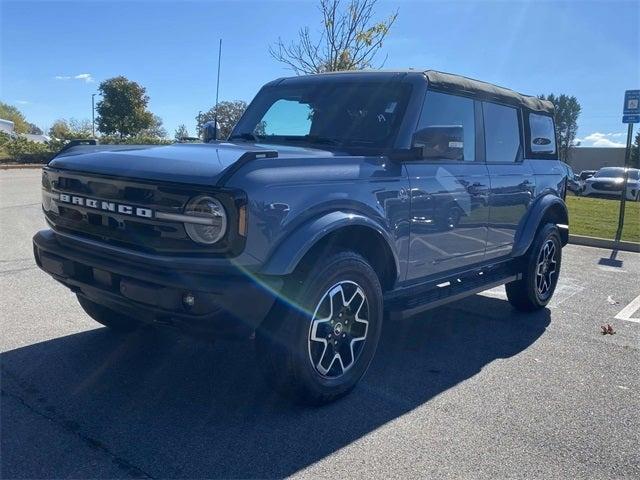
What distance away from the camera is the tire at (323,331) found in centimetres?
329

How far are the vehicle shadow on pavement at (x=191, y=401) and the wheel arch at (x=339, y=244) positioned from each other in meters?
0.81

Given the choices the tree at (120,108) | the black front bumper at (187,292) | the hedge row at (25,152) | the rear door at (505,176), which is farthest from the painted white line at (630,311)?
the tree at (120,108)

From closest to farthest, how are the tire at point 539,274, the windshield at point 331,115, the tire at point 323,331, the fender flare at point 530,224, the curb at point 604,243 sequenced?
the tire at point 323,331 → the windshield at point 331,115 → the fender flare at point 530,224 → the tire at point 539,274 → the curb at point 604,243

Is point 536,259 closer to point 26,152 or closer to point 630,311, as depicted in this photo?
point 630,311

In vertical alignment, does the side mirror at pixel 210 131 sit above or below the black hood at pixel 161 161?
above

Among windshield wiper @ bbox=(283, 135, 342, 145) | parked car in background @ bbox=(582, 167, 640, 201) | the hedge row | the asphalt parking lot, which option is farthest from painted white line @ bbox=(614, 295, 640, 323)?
the hedge row

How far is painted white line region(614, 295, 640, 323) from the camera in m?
6.04

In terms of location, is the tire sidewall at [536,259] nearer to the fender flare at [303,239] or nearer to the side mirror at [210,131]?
the fender flare at [303,239]

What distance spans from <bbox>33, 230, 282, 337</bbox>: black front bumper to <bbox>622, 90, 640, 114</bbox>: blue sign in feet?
33.3

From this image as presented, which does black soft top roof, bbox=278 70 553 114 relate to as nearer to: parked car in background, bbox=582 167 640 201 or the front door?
the front door

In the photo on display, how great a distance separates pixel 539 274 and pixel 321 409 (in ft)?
11.1

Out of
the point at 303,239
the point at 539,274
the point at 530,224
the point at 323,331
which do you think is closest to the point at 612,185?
the point at 539,274

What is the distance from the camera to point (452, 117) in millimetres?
4797

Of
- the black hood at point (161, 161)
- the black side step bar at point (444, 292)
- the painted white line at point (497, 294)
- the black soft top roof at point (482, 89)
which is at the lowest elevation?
the painted white line at point (497, 294)
